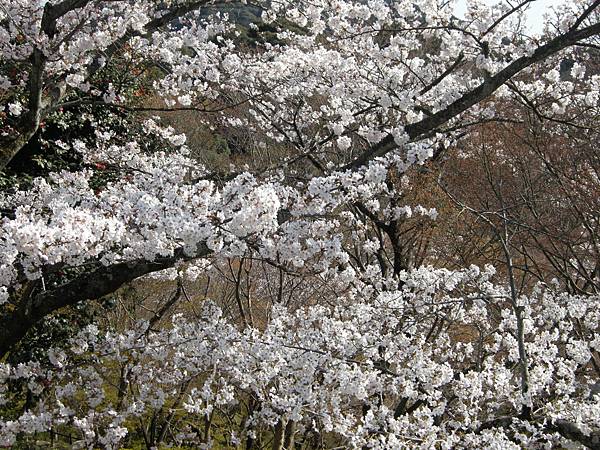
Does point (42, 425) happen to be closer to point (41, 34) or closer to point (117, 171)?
point (117, 171)

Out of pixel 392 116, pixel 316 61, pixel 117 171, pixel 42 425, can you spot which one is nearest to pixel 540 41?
pixel 316 61

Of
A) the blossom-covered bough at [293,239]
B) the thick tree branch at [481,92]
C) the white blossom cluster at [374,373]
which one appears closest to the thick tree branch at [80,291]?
the blossom-covered bough at [293,239]

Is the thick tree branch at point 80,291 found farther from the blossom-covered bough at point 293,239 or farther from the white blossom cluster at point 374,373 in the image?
the white blossom cluster at point 374,373

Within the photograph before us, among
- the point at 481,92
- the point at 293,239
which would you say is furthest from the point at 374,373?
the point at 481,92

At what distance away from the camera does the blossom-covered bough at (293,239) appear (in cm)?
310

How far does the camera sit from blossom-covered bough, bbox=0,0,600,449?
3.10 meters

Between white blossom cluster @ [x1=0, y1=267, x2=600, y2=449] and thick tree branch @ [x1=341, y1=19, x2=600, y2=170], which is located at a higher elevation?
thick tree branch @ [x1=341, y1=19, x2=600, y2=170]

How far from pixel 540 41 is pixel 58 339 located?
612 cm

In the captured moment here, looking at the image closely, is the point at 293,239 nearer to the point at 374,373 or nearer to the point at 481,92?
the point at 374,373

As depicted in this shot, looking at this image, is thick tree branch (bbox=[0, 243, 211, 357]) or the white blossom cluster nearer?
thick tree branch (bbox=[0, 243, 211, 357])

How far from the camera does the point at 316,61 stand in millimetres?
5883

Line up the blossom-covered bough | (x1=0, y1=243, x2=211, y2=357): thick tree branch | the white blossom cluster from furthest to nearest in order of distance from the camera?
the white blossom cluster, (x1=0, y1=243, x2=211, y2=357): thick tree branch, the blossom-covered bough

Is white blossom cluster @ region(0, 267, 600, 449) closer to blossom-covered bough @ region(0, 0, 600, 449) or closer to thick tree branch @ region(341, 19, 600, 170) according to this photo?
blossom-covered bough @ region(0, 0, 600, 449)

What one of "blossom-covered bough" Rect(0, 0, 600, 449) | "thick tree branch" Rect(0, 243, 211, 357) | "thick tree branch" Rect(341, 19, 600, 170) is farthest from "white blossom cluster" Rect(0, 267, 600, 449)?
"thick tree branch" Rect(341, 19, 600, 170)
